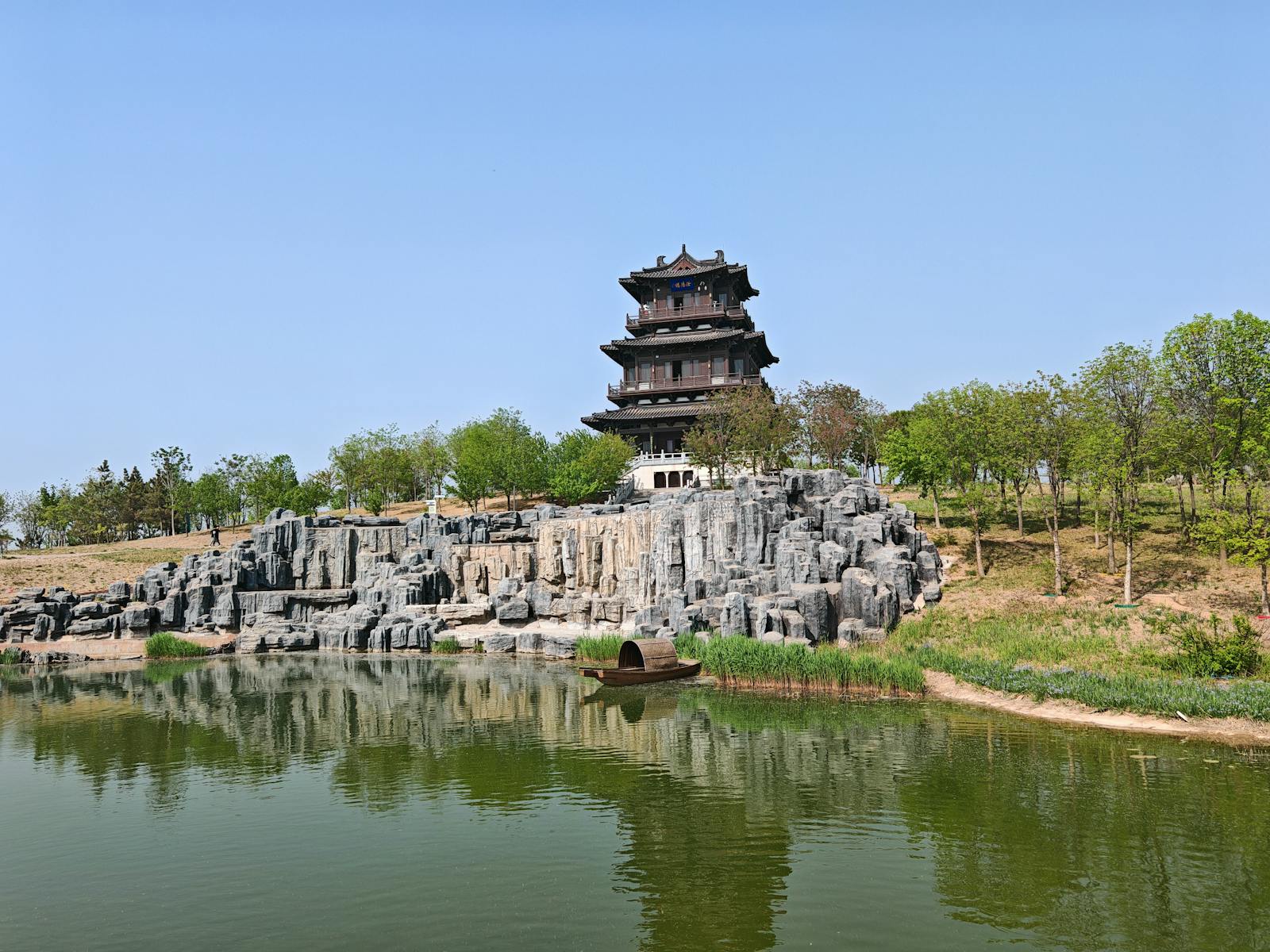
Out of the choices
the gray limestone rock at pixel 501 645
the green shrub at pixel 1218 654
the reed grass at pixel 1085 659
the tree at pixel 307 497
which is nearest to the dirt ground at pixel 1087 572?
the reed grass at pixel 1085 659

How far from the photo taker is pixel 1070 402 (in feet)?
115

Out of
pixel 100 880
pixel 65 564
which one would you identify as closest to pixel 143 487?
pixel 65 564

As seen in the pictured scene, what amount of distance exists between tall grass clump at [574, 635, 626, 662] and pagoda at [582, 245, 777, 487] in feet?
84.6

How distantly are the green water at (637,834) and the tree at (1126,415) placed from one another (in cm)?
1318

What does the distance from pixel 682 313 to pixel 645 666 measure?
40.0 metres

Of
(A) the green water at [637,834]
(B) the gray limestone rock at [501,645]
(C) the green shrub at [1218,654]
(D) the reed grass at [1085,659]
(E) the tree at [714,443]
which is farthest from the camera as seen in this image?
(E) the tree at [714,443]

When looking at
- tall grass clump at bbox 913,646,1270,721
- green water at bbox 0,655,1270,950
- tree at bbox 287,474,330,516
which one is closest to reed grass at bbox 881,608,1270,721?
tall grass clump at bbox 913,646,1270,721

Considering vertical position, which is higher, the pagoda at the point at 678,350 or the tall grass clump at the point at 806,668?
the pagoda at the point at 678,350

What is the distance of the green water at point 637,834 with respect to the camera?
425 inches

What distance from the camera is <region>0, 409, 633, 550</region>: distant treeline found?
60.2 meters

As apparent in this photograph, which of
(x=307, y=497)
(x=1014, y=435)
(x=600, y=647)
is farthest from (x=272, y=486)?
(x=1014, y=435)

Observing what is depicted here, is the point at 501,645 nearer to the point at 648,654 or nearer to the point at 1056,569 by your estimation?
the point at 648,654

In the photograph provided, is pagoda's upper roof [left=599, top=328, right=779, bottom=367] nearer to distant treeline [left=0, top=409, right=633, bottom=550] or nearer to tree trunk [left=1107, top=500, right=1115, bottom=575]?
distant treeline [left=0, top=409, right=633, bottom=550]

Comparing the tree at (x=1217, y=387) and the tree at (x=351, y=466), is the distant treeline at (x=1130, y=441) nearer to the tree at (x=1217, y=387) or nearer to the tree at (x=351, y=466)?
the tree at (x=1217, y=387)
